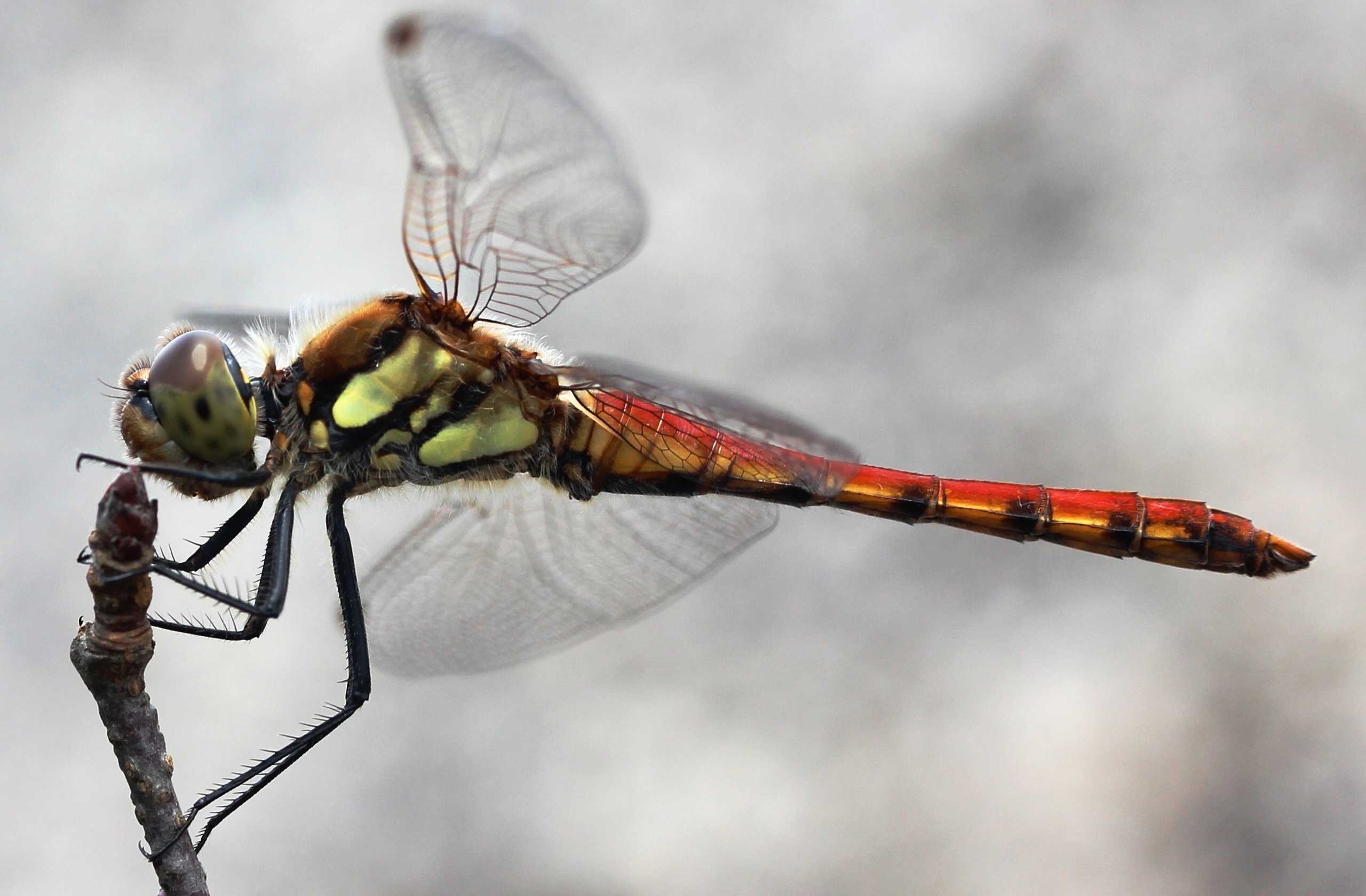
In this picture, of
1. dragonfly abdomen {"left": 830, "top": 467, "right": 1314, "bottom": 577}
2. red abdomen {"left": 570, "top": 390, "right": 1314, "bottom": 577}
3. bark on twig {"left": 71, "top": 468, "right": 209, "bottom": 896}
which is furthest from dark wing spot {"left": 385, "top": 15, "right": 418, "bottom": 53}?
dragonfly abdomen {"left": 830, "top": 467, "right": 1314, "bottom": 577}

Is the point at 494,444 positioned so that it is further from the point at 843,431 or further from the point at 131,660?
the point at 843,431

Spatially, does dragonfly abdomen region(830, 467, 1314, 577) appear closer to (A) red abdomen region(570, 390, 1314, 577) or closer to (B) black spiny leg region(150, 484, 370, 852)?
(A) red abdomen region(570, 390, 1314, 577)

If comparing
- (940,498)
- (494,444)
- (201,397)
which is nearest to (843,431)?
(940,498)

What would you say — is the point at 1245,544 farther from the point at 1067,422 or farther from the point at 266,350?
the point at 266,350

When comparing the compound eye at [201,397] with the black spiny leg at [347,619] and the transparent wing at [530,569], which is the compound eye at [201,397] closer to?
the black spiny leg at [347,619]

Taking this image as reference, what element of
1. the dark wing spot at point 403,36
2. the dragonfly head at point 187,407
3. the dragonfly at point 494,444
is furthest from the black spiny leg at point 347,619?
the dark wing spot at point 403,36

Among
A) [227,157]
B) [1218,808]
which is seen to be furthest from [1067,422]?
[227,157]

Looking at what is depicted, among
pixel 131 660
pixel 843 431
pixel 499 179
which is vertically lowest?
pixel 131 660
